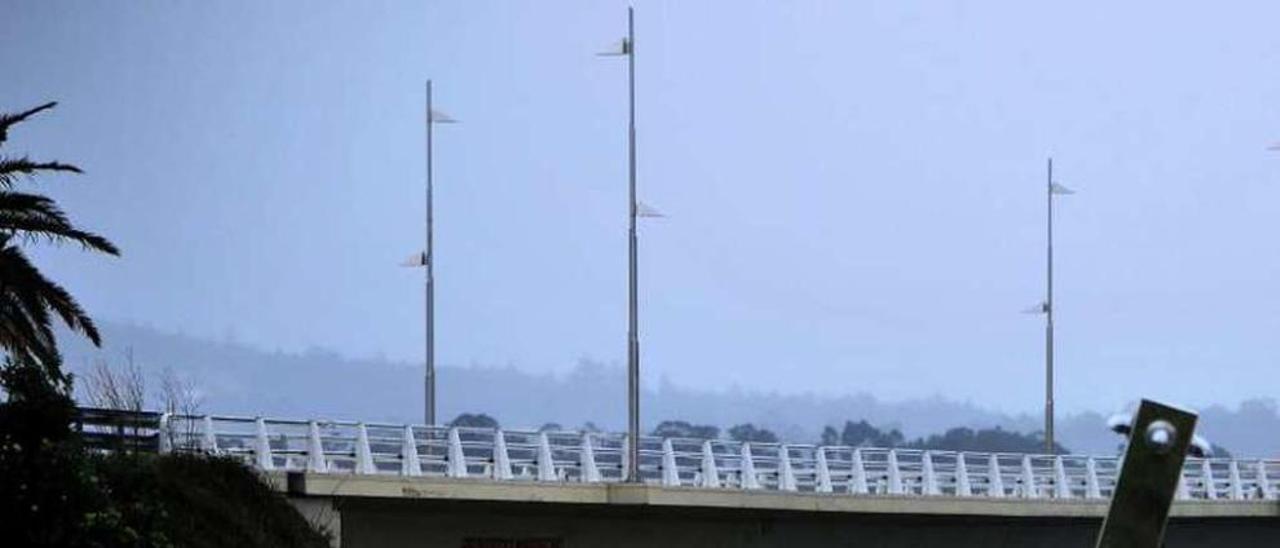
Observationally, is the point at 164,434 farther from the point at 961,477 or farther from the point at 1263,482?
the point at 1263,482

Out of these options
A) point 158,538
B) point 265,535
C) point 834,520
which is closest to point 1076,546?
point 834,520

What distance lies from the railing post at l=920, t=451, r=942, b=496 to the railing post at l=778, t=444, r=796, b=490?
4822 mm

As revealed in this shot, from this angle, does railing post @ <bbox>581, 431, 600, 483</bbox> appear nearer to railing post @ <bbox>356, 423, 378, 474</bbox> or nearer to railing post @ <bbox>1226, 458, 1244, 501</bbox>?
railing post @ <bbox>356, 423, 378, 474</bbox>

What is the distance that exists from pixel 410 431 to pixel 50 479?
16410 mm

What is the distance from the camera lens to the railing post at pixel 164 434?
4072 cm

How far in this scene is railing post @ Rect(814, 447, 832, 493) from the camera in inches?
2282

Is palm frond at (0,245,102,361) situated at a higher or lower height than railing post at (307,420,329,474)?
higher

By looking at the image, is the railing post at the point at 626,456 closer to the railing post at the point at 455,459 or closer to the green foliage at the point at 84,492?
the railing post at the point at 455,459

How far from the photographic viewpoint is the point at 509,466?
4847 cm

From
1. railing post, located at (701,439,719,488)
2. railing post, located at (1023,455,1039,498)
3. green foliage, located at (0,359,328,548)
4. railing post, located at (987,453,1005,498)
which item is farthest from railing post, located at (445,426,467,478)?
railing post, located at (1023,455,1039,498)

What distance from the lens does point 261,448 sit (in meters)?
42.5

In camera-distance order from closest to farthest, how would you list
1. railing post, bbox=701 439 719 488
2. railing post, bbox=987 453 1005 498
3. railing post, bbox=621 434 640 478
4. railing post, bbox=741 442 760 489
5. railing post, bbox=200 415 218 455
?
railing post, bbox=200 415 218 455, railing post, bbox=621 434 640 478, railing post, bbox=701 439 719 488, railing post, bbox=741 442 760 489, railing post, bbox=987 453 1005 498

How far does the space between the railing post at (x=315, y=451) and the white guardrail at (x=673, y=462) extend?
23 mm

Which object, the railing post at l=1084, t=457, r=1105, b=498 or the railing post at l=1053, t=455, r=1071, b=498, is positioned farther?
the railing post at l=1084, t=457, r=1105, b=498
